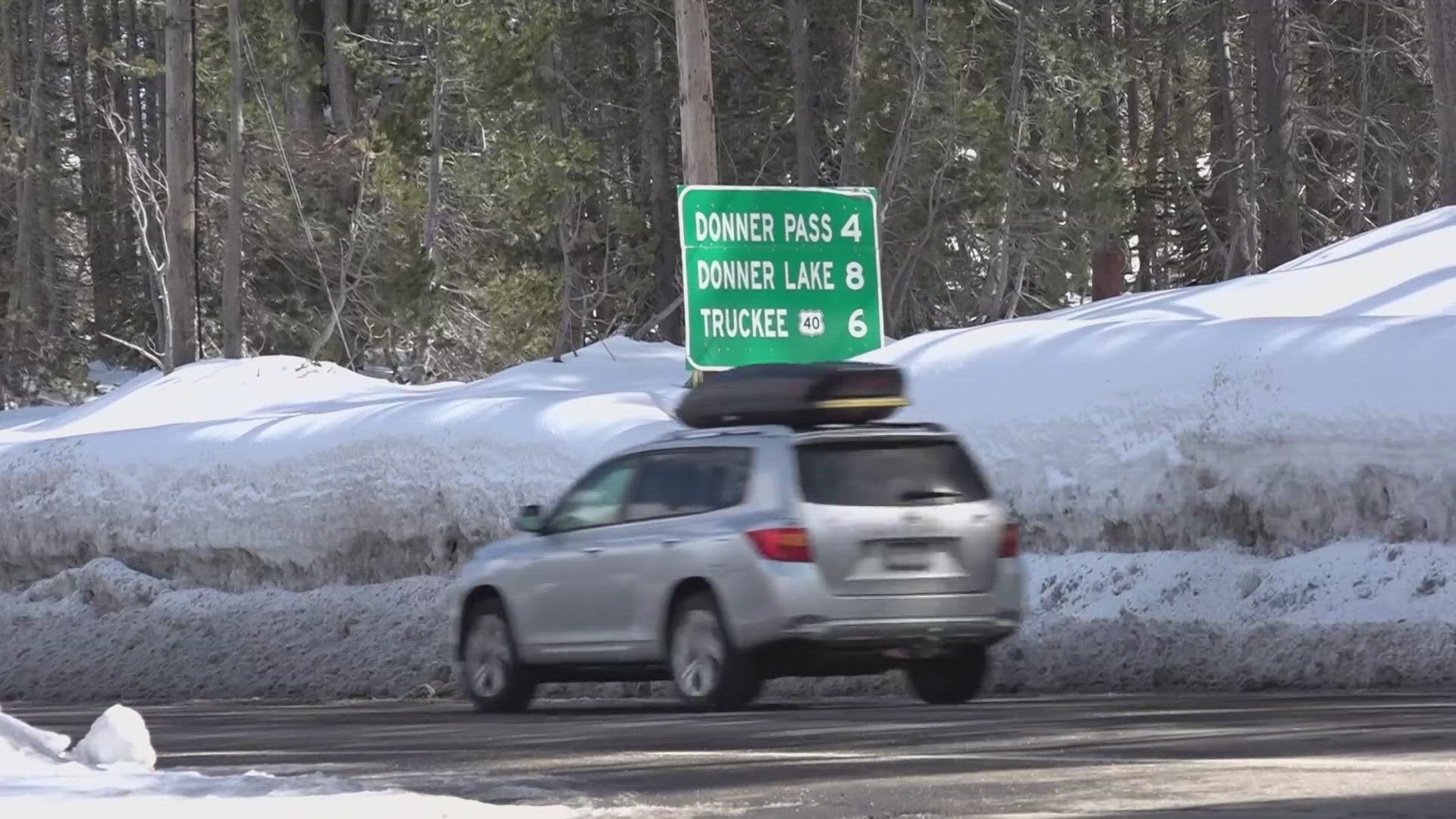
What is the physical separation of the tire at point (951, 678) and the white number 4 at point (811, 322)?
5.36m

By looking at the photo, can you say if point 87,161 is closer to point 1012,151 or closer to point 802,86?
point 802,86

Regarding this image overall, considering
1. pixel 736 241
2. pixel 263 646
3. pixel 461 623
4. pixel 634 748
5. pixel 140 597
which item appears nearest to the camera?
pixel 634 748

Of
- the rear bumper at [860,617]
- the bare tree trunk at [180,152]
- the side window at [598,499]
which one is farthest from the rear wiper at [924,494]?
the bare tree trunk at [180,152]

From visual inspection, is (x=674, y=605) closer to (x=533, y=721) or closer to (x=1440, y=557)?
(x=533, y=721)

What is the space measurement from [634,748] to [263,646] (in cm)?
1043

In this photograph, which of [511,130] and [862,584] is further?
[511,130]

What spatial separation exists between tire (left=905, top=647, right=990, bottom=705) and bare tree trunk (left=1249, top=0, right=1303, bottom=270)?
73.8ft

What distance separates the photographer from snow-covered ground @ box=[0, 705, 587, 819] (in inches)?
294

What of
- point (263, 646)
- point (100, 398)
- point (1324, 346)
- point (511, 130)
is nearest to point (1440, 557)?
point (1324, 346)

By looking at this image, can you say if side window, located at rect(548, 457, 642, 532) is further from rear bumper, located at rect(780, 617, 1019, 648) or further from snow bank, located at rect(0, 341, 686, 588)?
snow bank, located at rect(0, 341, 686, 588)

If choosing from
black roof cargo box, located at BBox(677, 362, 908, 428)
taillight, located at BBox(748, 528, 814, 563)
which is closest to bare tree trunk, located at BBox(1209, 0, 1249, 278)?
black roof cargo box, located at BBox(677, 362, 908, 428)

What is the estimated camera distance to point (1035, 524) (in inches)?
687

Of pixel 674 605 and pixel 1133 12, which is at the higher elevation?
pixel 1133 12

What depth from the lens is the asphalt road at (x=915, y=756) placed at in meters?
7.70
